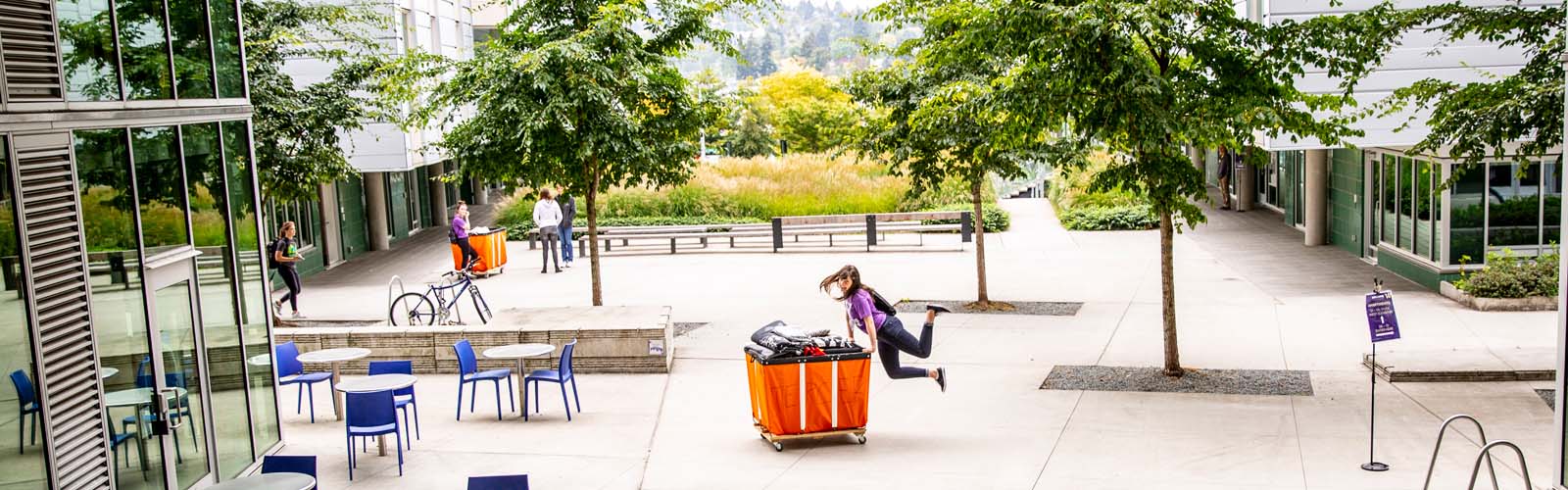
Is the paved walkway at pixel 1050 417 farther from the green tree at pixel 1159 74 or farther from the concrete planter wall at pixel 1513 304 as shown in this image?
the green tree at pixel 1159 74

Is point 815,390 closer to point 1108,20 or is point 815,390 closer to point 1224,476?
point 1224,476

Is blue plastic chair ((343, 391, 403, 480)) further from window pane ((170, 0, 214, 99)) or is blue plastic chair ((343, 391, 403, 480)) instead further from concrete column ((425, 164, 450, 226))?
concrete column ((425, 164, 450, 226))

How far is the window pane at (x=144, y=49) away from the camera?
28.7ft

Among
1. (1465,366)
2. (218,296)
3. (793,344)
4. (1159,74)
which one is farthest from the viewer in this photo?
(1465,366)

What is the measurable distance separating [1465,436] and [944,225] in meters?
18.3

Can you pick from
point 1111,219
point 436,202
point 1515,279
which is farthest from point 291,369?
point 436,202

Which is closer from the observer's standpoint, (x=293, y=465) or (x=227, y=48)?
(x=293, y=465)

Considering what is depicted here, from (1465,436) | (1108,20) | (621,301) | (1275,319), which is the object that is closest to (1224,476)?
(1465,436)

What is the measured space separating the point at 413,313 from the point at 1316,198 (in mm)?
16468

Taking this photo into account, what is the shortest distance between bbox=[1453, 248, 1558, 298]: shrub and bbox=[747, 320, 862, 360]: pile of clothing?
10.2 metres

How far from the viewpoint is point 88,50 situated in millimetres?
8336

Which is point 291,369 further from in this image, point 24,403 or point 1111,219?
point 1111,219

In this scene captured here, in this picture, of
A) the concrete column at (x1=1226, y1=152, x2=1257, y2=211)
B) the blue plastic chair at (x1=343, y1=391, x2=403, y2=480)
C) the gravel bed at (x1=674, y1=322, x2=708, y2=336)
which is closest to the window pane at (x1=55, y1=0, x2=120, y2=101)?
the blue plastic chair at (x1=343, y1=391, x2=403, y2=480)

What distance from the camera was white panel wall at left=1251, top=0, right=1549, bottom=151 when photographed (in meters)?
18.9
